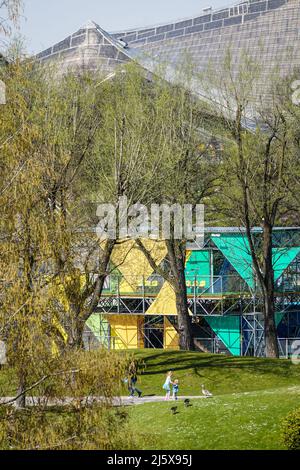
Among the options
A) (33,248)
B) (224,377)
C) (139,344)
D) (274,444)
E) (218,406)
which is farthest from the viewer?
(139,344)

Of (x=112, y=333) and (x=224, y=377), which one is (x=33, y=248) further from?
(x=112, y=333)

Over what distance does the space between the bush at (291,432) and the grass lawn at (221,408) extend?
1.03ft

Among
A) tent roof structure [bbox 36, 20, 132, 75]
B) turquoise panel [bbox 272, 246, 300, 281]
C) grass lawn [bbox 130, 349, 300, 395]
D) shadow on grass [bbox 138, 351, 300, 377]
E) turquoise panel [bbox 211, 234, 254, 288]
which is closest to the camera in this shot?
grass lawn [bbox 130, 349, 300, 395]

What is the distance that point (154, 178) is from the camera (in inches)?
1184

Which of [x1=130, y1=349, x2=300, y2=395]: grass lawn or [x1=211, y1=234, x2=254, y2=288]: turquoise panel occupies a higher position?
[x1=211, y1=234, x2=254, y2=288]: turquoise panel

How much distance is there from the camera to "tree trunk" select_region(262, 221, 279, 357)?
108 ft

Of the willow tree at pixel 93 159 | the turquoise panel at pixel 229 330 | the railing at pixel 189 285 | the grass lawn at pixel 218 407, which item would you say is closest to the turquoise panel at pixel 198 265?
the railing at pixel 189 285

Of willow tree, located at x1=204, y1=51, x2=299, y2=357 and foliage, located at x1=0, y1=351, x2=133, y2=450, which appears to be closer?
foliage, located at x1=0, y1=351, x2=133, y2=450

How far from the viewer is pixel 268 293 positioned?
109ft

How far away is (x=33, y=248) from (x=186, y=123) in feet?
78.4

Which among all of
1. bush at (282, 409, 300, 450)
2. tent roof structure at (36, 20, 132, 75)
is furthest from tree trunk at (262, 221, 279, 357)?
tent roof structure at (36, 20, 132, 75)

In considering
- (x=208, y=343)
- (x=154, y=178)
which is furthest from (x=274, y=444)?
(x=208, y=343)

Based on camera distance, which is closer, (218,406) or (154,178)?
(218,406)

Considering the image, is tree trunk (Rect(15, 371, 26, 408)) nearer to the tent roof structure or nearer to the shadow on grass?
the shadow on grass
